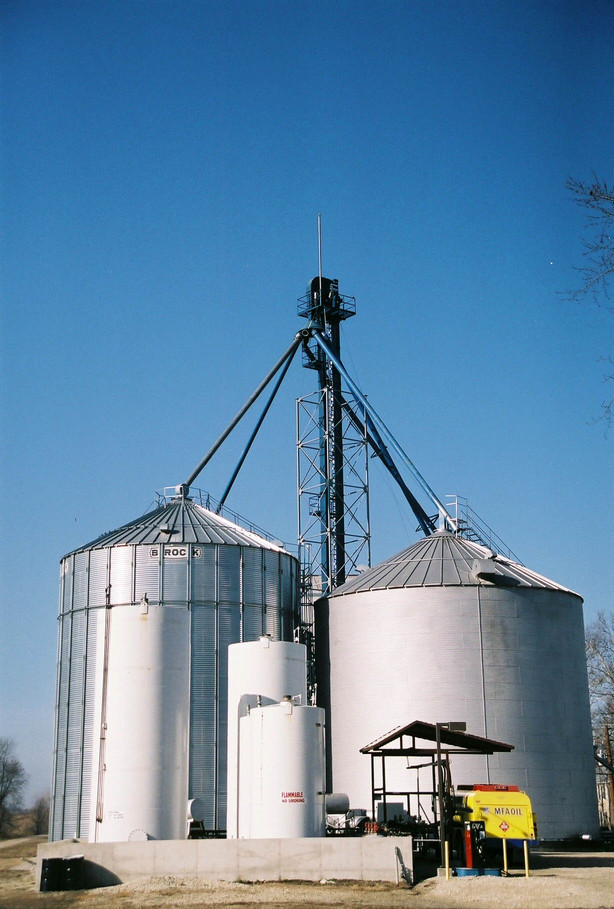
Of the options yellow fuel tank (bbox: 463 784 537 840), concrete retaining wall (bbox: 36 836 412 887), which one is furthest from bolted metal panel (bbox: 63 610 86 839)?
yellow fuel tank (bbox: 463 784 537 840)

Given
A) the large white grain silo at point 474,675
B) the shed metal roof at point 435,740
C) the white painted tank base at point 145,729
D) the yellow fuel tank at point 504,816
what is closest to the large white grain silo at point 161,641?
the white painted tank base at point 145,729

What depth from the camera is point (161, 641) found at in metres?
38.1

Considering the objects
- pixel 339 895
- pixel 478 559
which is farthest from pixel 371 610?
pixel 339 895

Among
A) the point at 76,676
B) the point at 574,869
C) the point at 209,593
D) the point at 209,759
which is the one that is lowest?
the point at 574,869

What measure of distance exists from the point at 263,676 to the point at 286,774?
22.1 ft

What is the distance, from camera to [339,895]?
28438mm

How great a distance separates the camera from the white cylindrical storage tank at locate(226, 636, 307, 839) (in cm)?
4144

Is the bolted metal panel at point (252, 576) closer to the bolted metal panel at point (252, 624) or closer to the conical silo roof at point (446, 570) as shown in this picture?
the bolted metal panel at point (252, 624)

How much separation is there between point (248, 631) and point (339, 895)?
21.8 m

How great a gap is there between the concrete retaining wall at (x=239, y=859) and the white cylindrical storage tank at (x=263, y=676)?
26.3 feet

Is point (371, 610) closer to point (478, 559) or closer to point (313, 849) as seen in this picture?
point (478, 559)

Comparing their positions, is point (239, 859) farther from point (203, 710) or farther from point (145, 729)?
point (203, 710)

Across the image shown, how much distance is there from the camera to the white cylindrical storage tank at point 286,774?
115ft

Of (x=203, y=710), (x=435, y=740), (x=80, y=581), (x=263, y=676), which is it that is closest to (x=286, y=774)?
(x=435, y=740)
